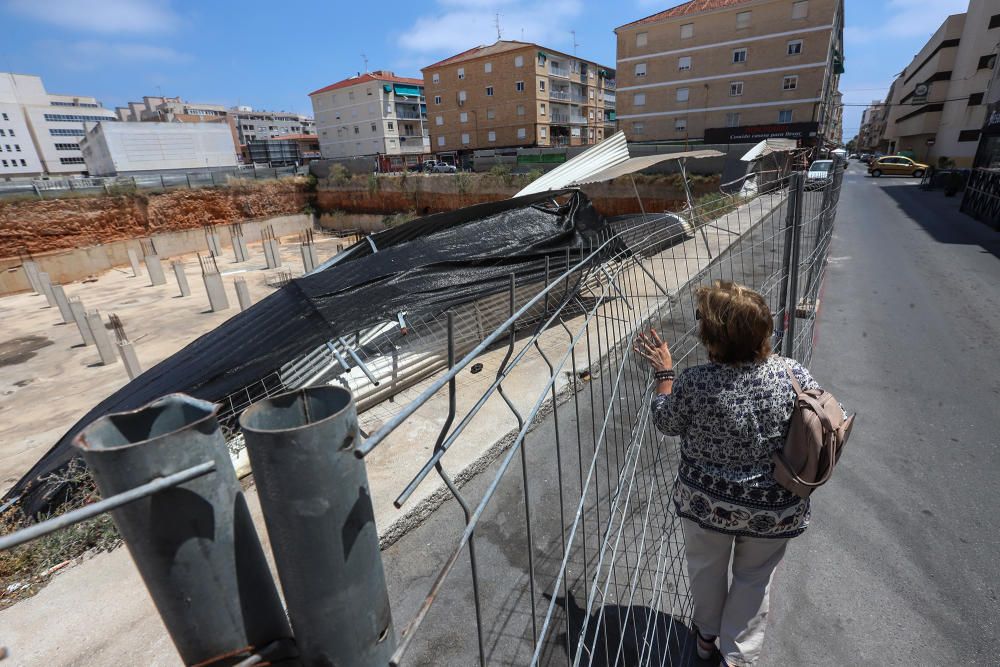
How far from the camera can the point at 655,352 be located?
201 cm

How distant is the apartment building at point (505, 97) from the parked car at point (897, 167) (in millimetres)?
24424

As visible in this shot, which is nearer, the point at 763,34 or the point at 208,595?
the point at 208,595

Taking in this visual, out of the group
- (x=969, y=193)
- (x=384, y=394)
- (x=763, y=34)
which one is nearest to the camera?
(x=384, y=394)

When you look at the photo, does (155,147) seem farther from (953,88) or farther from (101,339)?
(953,88)

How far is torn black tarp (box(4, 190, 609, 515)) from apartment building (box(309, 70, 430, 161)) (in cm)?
4795

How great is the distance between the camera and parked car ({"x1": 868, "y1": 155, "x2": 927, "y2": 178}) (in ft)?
95.1

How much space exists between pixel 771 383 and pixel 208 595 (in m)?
1.68

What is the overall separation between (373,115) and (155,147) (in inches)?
797

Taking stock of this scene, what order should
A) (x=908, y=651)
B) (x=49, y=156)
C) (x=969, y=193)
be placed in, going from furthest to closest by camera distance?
(x=49, y=156), (x=969, y=193), (x=908, y=651)

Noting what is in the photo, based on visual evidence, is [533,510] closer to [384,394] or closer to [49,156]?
[384,394]

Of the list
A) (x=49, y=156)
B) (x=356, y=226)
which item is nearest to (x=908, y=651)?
(x=356, y=226)

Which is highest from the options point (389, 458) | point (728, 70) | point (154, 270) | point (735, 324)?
point (728, 70)

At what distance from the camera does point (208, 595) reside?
2.10 ft

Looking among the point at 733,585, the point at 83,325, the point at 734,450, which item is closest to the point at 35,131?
the point at 83,325
